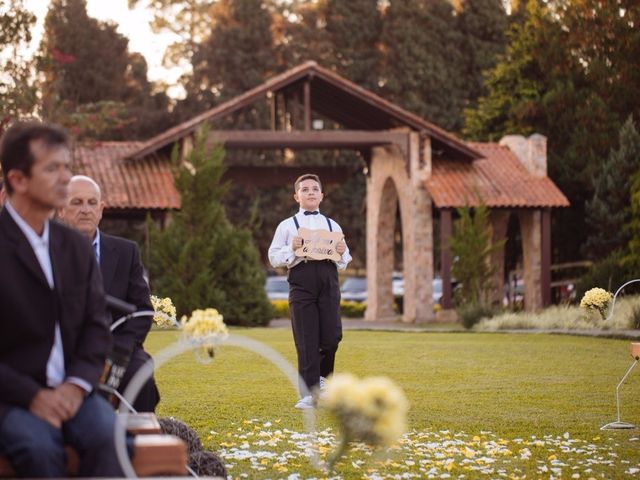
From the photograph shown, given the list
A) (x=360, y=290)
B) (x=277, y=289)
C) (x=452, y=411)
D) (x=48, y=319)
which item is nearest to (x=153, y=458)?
(x=48, y=319)

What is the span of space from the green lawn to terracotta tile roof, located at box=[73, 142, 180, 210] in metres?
11.0

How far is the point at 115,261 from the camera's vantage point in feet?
21.0

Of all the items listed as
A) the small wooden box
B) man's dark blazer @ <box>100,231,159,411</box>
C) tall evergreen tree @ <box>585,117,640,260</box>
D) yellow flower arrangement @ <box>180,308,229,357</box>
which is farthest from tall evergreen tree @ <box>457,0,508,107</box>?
yellow flower arrangement @ <box>180,308,229,357</box>

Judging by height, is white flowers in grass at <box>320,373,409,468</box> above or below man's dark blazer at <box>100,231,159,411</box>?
below

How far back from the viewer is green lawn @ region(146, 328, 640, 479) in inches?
297

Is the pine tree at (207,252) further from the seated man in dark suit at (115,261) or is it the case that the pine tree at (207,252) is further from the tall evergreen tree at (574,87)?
the seated man in dark suit at (115,261)

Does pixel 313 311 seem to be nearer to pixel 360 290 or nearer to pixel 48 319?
pixel 48 319

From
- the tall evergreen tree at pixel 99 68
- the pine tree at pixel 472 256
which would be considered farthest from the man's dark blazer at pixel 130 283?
the tall evergreen tree at pixel 99 68

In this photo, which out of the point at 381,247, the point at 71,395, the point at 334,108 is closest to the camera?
the point at 71,395

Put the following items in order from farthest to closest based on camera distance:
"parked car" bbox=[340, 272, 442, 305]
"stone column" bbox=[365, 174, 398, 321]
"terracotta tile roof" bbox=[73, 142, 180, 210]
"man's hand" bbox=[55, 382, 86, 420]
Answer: "parked car" bbox=[340, 272, 442, 305], "stone column" bbox=[365, 174, 398, 321], "terracotta tile roof" bbox=[73, 142, 180, 210], "man's hand" bbox=[55, 382, 86, 420]

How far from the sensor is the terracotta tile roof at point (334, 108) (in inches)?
1104

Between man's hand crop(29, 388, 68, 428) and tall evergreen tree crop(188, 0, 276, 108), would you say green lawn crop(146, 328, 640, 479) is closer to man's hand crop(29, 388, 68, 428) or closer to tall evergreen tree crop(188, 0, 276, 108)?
man's hand crop(29, 388, 68, 428)

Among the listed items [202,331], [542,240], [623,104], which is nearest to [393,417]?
[202,331]

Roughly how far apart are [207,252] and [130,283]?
19154 millimetres
